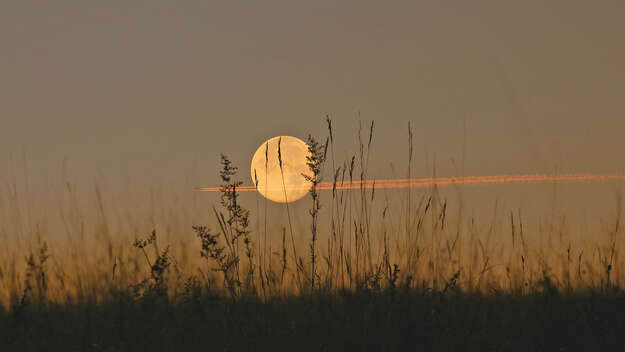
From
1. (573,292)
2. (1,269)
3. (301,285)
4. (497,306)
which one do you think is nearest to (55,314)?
(1,269)

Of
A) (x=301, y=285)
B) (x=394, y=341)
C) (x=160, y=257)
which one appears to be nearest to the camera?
→ (x=394, y=341)

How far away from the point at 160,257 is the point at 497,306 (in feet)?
7.63

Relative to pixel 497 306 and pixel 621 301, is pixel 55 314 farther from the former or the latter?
pixel 621 301

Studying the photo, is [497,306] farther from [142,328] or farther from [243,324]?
[142,328]

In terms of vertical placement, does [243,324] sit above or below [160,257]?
below

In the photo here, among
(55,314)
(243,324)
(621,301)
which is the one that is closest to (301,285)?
(243,324)

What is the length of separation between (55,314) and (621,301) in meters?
3.83

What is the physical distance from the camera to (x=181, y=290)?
4254 mm

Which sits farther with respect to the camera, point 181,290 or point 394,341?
point 181,290

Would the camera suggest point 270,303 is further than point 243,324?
Yes

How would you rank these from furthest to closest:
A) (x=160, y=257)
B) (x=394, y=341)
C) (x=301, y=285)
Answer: (x=301, y=285) < (x=160, y=257) < (x=394, y=341)

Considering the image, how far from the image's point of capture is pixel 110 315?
3.91 meters

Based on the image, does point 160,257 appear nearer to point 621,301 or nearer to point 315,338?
point 315,338

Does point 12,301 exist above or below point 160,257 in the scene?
below
